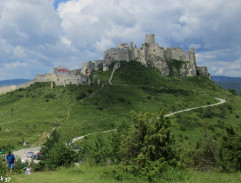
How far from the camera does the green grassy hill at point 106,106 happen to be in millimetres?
57000

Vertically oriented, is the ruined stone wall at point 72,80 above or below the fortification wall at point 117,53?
below

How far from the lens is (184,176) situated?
14.5 metres

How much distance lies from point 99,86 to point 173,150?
7201 cm

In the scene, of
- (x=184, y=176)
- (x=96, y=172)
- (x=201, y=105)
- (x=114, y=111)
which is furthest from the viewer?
(x=201, y=105)

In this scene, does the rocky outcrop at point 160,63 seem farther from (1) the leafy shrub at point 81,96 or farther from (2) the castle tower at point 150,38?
(1) the leafy shrub at point 81,96

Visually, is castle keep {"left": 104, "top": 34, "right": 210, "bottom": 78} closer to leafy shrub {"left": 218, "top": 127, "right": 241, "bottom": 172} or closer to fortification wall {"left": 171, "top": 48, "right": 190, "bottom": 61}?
fortification wall {"left": 171, "top": 48, "right": 190, "bottom": 61}

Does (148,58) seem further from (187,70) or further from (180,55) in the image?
(187,70)

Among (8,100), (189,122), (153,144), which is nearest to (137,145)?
(153,144)

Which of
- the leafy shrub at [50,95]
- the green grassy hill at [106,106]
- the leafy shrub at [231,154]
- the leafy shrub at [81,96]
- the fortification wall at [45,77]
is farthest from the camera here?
the fortification wall at [45,77]

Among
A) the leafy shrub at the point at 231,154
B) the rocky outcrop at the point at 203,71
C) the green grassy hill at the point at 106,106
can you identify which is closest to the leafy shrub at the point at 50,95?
the green grassy hill at the point at 106,106

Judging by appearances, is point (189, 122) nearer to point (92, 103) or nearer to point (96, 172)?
point (92, 103)

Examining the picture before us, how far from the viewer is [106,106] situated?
234ft

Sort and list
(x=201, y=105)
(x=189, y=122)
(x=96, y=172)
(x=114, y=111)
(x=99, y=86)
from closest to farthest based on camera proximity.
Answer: (x=96, y=172), (x=189, y=122), (x=114, y=111), (x=201, y=105), (x=99, y=86)

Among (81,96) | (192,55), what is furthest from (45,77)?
(192,55)
